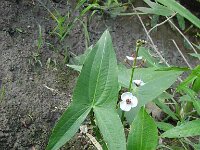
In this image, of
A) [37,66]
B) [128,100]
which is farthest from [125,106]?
[37,66]

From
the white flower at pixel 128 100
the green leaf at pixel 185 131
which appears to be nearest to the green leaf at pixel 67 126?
the white flower at pixel 128 100

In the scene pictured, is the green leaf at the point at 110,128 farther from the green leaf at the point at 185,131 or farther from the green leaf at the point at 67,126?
the green leaf at the point at 185,131

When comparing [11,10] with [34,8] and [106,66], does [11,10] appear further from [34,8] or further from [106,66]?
[106,66]

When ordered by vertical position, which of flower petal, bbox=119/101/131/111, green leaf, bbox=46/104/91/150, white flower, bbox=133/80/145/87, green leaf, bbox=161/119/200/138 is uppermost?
white flower, bbox=133/80/145/87

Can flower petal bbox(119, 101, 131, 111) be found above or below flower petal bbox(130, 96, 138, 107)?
below

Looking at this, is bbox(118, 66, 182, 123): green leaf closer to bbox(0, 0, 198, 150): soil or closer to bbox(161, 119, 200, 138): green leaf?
bbox(161, 119, 200, 138): green leaf

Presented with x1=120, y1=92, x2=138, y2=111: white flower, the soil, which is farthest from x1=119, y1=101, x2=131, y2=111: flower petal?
the soil

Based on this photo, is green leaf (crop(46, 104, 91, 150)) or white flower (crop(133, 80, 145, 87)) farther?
white flower (crop(133, 80, 145, 87))

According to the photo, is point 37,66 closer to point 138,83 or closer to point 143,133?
point 138,83
